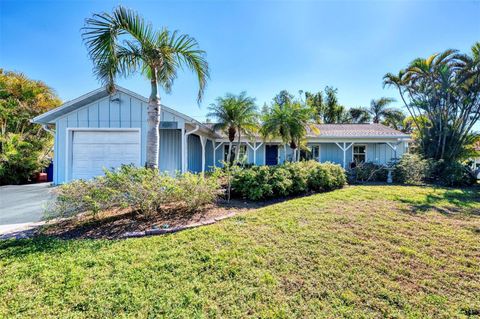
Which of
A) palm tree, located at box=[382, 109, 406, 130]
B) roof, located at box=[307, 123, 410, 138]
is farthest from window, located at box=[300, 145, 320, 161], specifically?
palm tree, located at box=[382, 109, 406, 130]

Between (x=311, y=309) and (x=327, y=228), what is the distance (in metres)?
2.22

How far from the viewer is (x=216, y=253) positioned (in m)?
3.46

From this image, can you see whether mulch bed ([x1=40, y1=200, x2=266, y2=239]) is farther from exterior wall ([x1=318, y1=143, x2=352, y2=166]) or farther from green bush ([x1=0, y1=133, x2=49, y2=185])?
exterior wall ([x1=318, y1=143, x2=352, y2=166])

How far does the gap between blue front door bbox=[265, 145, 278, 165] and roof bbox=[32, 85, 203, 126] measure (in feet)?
22.7

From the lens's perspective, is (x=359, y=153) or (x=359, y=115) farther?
(x=359, y=115)

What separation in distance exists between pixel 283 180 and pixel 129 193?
446 cm

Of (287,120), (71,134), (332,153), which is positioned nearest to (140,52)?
(287,120)

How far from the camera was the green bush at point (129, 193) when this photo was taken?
4617 mm

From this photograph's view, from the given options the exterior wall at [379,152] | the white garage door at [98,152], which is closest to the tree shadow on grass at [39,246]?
the white garage door at [98,152]

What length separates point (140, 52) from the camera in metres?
5.71

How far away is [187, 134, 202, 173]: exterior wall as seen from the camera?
464 inches

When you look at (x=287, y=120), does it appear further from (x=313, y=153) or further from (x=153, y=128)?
(x=313, y=153)

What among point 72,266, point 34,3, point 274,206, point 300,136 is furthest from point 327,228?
point 34,3

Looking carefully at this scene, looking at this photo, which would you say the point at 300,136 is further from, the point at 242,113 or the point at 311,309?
the point at 311,309
